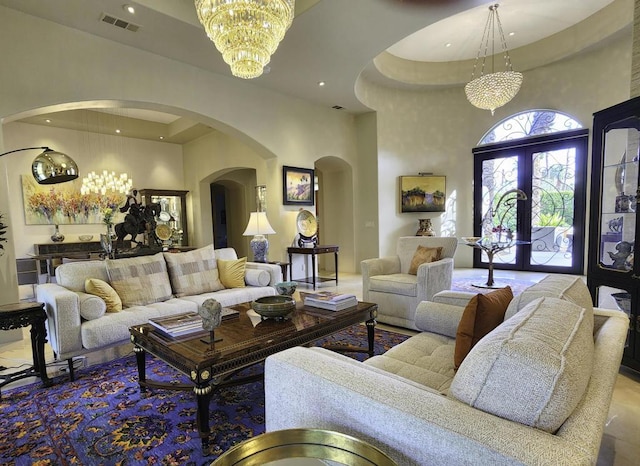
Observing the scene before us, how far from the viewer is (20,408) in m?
2.27

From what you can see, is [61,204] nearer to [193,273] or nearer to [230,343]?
[193,273]

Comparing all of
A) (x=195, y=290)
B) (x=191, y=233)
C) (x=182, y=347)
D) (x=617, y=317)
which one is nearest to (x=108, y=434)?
(x=182, y=347)

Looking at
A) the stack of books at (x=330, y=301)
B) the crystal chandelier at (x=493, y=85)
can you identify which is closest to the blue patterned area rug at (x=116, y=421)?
the stack of books at (x=330, y=301)

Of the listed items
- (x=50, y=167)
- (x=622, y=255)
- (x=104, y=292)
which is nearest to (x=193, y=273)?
(x=104, y=292)

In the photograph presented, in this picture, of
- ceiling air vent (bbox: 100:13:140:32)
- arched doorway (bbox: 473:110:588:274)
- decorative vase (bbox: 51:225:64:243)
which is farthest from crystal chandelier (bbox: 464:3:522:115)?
decorative vase (bbox: 51:225:64:243)

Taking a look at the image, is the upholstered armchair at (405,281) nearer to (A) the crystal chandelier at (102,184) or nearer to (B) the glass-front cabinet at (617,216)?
(B) the glass-front cabinet at (617,216)

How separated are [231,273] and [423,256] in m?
2.37

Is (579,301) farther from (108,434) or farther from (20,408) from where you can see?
(20,408)

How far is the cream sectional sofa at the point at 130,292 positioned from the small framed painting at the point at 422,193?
429 centimetres

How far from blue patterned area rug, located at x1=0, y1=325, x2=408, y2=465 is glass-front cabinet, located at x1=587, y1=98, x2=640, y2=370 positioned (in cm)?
292

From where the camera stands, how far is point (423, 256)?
4117 millimetres

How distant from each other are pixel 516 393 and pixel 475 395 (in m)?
0.10

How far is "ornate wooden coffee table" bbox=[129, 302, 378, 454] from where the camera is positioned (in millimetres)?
1808

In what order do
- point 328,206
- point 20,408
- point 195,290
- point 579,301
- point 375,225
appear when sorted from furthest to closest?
point 328,206, point 375,225, point 195,290, point 20,408, point 579,301
